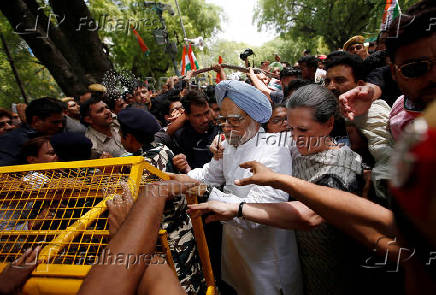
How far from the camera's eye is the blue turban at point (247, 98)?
1.63 metres

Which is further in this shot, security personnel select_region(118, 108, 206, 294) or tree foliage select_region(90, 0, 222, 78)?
tree foliage select_region(90, 0, 222, 78)

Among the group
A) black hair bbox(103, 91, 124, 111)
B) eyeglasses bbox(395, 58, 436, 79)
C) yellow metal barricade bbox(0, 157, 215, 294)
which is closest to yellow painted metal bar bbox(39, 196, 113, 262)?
yellow metal barricade bbox(0, 157, 215, 294)

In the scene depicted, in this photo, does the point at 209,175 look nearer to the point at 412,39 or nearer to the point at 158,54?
the point at 412,39

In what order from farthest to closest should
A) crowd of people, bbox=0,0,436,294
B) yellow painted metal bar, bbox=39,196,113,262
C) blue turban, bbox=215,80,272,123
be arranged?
blue turban, bbox=215,80,272,123, yellow painted metal bar, bbox=39,196,113,262, crowd of people, bbox=0,0,436,294

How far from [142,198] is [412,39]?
56.6 inches

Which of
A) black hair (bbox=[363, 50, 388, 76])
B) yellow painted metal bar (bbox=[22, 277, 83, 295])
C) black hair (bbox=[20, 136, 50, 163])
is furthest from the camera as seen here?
black hair (bbox=[363, 50, 388, 76])

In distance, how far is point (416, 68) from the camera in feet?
3.50

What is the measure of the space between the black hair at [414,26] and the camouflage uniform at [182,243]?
161 cm

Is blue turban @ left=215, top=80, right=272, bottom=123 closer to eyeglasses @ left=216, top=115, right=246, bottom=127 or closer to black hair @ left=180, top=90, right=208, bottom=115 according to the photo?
eyeglasses @ left=216, top=115, right=246, bottom=127

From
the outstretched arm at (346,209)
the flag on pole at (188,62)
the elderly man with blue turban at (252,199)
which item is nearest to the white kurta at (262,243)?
the elderly man with blue turban at (252,199)

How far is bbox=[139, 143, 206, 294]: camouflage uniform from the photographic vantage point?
1677mm

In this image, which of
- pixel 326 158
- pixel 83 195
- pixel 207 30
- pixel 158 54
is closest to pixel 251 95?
pixel 326 158

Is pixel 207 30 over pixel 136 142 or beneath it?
over

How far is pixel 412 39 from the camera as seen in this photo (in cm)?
106
